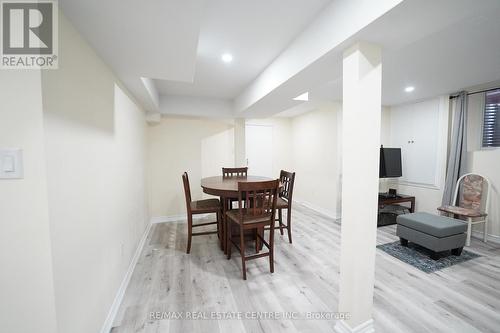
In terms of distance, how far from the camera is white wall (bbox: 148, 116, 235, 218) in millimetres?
3828

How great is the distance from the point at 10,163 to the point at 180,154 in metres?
3.19

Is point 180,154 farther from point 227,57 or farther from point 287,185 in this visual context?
point 227,57

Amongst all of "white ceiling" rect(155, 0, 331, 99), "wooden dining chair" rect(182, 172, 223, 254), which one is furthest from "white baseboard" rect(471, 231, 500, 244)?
"white ceiling" rect(155, 0, 331, 99)

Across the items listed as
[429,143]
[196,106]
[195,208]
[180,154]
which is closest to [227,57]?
[196,106]

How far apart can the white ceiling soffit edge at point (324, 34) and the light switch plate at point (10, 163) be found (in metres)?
1.77

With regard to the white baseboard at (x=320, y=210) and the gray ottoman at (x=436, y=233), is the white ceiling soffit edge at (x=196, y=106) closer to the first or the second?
the white baseboard at (x=320, y=210)

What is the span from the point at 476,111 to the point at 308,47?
3.40 m

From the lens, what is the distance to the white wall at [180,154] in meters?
3.83

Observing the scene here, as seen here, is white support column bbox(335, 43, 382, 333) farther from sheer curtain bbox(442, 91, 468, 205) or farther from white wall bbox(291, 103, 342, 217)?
sheer curtain bbox(442, 91, 468, 205)

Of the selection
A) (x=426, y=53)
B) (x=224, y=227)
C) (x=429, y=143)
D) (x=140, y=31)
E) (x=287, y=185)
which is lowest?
(x=224, y=227)

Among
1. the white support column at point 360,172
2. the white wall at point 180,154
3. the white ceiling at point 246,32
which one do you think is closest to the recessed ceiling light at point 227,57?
the white ceiling at point 246,32

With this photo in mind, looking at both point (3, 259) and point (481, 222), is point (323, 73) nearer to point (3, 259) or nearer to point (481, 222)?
point (3, 259)

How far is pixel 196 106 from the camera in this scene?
362 cm

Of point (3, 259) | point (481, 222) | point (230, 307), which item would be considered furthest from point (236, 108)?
point (481, 222)
